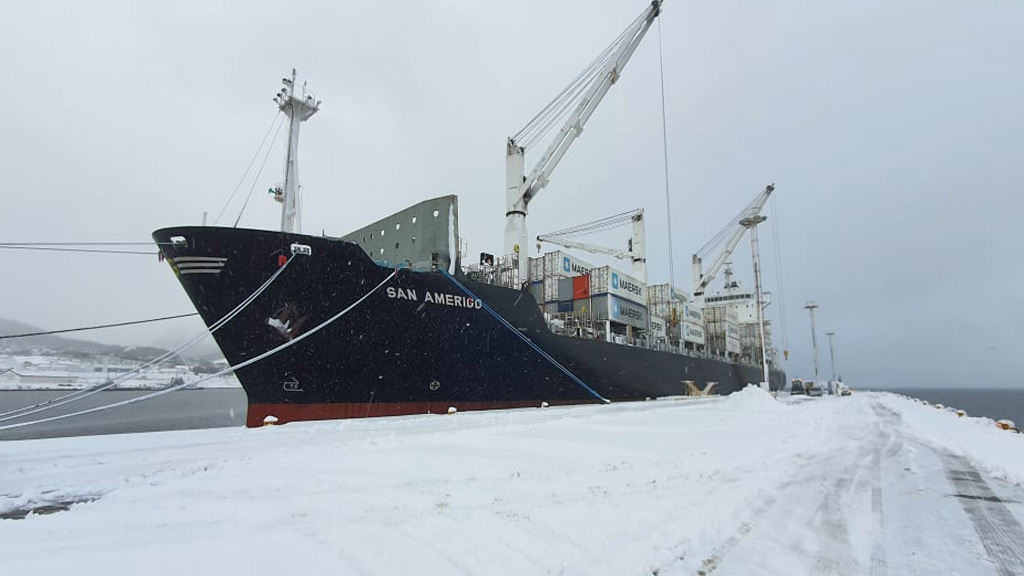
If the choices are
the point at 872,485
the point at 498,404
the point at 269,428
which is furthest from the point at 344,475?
the point at 498,404

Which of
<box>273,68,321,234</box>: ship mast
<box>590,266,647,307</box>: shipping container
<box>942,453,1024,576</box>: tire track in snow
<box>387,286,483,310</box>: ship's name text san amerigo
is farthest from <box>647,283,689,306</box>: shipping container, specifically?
<box>942,453,1024,576</box>: tire track in snow

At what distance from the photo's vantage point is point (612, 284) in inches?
961

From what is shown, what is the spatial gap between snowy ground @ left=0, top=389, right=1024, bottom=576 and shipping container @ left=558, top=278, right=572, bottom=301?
16669mm

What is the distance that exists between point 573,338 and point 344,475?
1501 cm

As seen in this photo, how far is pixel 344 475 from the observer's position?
4961mm

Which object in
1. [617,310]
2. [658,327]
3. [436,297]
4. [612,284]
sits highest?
[612,284]

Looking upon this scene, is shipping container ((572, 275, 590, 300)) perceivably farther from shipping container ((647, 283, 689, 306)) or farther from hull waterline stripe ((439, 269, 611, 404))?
shipping container ((647, 283, 689, 306))

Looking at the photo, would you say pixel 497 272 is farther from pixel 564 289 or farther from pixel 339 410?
pixel 339 410

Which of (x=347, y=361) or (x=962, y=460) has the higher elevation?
(x=347, y=361)

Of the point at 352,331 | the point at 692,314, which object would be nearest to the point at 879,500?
the point at 352,331

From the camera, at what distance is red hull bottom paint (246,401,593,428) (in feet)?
36.9

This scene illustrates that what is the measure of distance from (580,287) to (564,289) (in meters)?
0.83

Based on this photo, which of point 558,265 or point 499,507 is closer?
point 499,507

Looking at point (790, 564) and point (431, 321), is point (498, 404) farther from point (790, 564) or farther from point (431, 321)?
point (790, 564)
